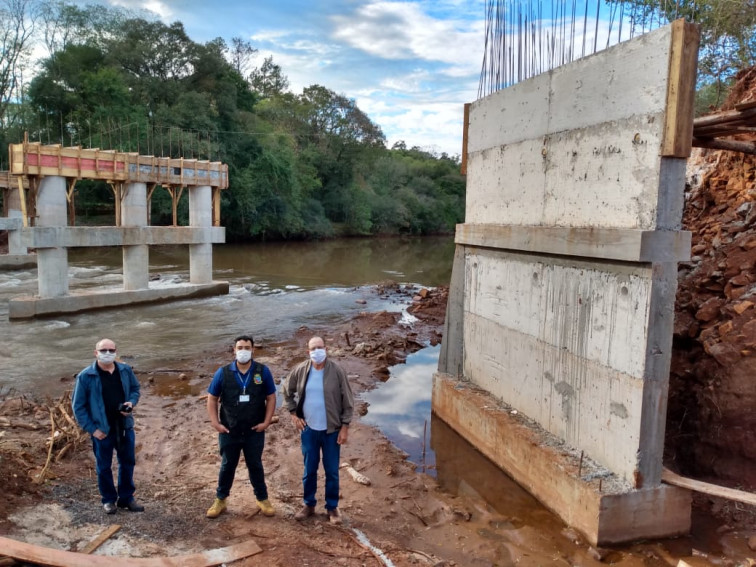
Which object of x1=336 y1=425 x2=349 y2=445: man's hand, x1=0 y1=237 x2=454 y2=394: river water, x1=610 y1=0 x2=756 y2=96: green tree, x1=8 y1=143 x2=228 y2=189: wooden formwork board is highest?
x1=610 y1=0 x2=756 y2=96: green tree

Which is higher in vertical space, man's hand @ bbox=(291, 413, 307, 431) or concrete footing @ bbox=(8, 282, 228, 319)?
man's hand @ bbox=(291, 413, 307, 431)

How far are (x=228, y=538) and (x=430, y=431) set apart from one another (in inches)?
184

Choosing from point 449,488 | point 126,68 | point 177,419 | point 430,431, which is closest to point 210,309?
point 177,419

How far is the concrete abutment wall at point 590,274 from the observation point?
17.7 feet

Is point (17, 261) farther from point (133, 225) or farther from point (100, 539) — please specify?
point (100, 539)

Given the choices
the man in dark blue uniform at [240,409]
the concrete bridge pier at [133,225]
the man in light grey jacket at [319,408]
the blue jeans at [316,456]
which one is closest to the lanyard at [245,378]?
the man in dark blue uniform at [240,409]

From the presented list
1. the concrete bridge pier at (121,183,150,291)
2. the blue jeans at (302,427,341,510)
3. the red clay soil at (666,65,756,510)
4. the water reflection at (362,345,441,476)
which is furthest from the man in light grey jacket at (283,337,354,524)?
the concrete bridge pier at (121,183,150,291)

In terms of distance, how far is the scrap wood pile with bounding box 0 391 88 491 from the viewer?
18.0 ft

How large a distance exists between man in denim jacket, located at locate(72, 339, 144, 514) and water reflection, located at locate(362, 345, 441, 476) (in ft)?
13.0

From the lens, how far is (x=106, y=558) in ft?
13.2

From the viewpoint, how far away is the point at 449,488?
7.05m

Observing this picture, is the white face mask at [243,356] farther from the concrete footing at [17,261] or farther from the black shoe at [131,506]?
the concrete footing at [17,261]

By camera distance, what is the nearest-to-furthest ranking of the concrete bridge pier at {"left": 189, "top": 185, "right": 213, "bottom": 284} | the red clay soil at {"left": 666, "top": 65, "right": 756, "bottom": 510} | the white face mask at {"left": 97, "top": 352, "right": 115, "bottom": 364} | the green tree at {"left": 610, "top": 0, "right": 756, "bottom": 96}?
the white face mask at {"left": 97, "top": 352, "right": 115, "bottom": 364} → the red clay soil at {"left": 666, "top": 65, "right": 756, "bottom": 510} → the green tree at {"left": 610, "top": 0, "right": 756, "bottom": 96} → the concrete bridge pier at {"left": 189, "top": 185, "right": 213, "bottom": 284}

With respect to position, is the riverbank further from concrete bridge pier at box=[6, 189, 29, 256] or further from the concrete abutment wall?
concrete bridge pier at box=[6, 189, 29, 256]
